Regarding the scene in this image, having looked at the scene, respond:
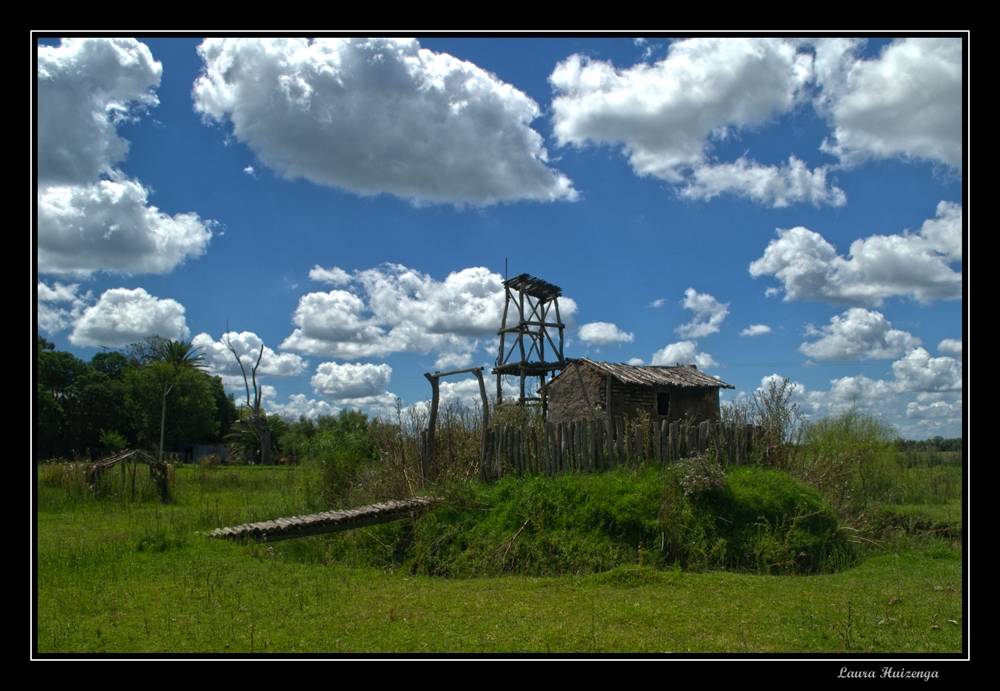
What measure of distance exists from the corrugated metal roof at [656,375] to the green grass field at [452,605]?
292 inches

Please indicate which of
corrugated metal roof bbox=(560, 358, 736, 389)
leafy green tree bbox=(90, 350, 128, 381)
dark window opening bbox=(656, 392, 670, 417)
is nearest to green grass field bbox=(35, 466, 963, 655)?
corrugated metal roof bbox=(560, 358, 736, 389)

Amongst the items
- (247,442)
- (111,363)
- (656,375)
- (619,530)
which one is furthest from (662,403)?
(111,363)

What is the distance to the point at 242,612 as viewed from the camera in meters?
6.63

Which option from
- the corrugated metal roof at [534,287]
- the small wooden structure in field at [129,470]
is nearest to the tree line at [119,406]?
the small wooden structure in field at [129,470]

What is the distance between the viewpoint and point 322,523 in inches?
428

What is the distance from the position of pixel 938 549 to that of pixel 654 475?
5.04 m

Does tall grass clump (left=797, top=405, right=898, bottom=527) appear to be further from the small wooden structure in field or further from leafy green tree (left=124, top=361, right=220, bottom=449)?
leafy green tree (left=124, top=361, right=220, bottom=449)

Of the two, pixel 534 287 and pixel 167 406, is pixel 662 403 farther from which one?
pixel 167 406

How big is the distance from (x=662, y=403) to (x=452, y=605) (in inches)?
518

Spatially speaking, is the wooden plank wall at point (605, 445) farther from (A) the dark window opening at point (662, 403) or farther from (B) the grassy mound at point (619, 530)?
(A) the dark window opening at point (662, 403)

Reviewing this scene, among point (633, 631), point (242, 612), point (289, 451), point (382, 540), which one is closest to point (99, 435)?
point (289, 451)

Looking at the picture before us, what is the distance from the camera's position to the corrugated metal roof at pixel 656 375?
17406 mm

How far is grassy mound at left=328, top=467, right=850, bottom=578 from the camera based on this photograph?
9.85 metres

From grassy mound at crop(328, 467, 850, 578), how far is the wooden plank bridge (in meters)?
0.34
